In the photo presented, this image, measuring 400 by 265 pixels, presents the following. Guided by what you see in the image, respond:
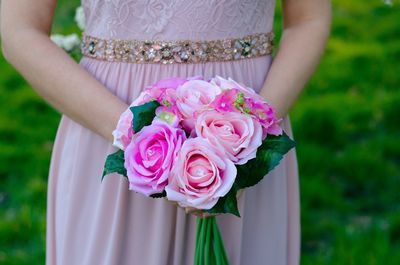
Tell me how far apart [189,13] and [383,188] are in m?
2.71

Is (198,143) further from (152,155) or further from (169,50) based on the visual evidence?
(169,50)

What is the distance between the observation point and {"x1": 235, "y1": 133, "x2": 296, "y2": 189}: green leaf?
1.65 meters

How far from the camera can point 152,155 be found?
1.63 metres

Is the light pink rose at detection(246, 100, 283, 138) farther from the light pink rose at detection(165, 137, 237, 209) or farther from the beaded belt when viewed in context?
the beaded belt

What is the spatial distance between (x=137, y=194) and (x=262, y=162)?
42 cm

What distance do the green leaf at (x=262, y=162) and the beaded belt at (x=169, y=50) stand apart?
1.24ft

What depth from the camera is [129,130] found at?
1673 mm

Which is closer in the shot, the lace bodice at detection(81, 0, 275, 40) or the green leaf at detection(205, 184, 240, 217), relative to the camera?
the green leaf at detection(205, 184, 240, 217)

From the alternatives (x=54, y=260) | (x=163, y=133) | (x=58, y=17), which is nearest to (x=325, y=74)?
(x=58, y=17)

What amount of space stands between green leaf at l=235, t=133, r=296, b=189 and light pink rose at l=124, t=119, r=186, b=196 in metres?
0.15

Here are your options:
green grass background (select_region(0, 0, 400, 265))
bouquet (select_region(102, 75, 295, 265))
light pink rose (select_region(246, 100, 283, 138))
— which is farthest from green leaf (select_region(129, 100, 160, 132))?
green grass background (select_region(0, 0, 400, 265))

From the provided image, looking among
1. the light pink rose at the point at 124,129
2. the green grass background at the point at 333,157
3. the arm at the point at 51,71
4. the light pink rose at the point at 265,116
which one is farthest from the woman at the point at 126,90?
the green grass background at the point at 333,157

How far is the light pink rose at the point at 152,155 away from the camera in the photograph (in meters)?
1.61

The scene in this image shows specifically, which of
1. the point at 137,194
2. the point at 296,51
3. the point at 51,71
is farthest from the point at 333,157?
the point at 51,71
